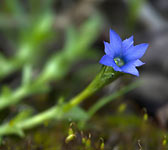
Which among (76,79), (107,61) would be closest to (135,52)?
(107,61)

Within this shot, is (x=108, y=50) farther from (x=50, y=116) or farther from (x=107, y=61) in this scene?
(x=50, y=116)

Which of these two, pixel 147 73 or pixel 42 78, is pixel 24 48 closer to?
pixel 42 78

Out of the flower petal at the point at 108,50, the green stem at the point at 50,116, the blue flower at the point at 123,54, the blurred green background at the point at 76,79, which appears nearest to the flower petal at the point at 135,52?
the blue flower at the point at 123,54

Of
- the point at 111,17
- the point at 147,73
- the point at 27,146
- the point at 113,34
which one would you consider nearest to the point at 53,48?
the point at 111,17

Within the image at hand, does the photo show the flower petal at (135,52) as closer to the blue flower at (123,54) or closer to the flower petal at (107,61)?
the blue flower at (123,54)

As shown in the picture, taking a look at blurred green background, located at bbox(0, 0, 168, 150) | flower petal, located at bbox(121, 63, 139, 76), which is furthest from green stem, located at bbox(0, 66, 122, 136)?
flower petal, located at bbox(121, 63, 139, 76)

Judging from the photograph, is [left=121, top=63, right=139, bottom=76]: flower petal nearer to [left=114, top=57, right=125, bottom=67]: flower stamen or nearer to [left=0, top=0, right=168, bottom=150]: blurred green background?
[left=114, top=57, right=125, bottom=67]: flower stamen
